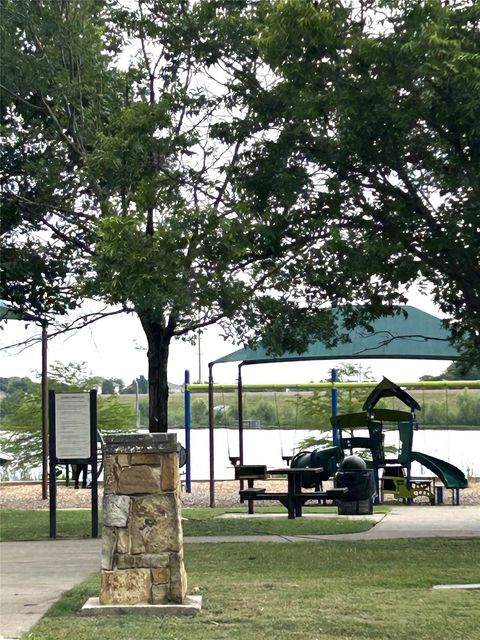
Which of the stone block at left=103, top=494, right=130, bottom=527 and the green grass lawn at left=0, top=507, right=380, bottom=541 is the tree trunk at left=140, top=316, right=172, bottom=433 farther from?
the stone block at left=103, top=494, right=130, bottom=527

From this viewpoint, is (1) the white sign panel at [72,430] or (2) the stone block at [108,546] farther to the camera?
(1) the white sign panel at [72,430]

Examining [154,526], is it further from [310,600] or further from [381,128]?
[381,128]

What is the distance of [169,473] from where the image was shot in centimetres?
880

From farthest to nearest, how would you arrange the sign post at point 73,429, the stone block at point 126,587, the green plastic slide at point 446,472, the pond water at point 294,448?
the pond water at point 294,448, the green plastic slide at point 446,472, the sign post at point 73,429, the stone block at point 126,587

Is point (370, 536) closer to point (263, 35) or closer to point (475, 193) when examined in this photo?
point (475, 193)

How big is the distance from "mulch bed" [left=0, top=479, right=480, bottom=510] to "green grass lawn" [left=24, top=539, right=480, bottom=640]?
8450 millimetres

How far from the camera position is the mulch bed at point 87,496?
20.8 meters

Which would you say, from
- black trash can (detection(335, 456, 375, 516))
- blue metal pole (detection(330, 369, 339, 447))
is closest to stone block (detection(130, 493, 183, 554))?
black trash can (detection(335, 456, 375, 516))

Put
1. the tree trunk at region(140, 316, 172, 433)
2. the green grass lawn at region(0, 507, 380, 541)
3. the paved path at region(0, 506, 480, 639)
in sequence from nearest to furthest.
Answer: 1. the paved path at region(0, 506, 480, 639)
2. the green grass lawn at region(0, 507, 380, 541)
3. the tree trunk at region(140, 316, 172, 433)

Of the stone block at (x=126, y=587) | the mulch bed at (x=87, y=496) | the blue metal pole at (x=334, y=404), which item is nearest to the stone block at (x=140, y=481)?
the stone block at (x=126, y=587)

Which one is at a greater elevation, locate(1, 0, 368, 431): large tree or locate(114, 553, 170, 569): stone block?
locate(1, 0, 368, 431): large tree

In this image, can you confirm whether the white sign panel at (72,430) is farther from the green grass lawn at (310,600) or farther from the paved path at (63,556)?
the green grass lawn at (310,600)

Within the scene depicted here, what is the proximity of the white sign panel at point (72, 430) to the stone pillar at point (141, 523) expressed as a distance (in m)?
5.50

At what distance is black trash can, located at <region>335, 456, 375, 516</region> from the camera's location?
16.9 m
